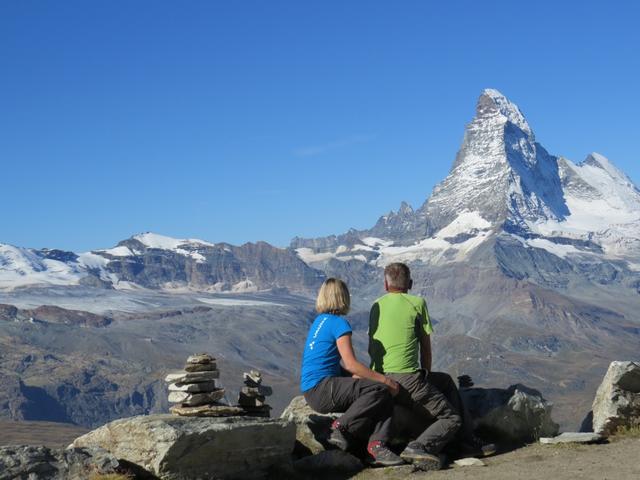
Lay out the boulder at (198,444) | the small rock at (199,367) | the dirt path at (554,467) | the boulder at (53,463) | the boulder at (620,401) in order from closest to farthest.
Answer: the boulder at (53,463), the boulder at (198,444), the dirt path at (554,467), the small rock at (199,367), the boulder at (620,401)

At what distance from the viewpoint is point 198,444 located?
15.2 meters

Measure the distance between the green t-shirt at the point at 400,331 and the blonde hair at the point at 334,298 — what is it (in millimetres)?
848

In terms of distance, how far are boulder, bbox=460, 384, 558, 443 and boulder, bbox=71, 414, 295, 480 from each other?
569 cm

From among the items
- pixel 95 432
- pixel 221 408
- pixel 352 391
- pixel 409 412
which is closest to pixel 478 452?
pixel 409 412

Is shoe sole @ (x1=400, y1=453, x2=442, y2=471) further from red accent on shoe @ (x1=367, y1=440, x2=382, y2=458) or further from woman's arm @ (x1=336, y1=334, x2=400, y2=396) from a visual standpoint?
woman's arm @ (x1=336, y1=334, x2=400, y2=396)

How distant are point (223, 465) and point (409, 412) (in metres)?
4.62

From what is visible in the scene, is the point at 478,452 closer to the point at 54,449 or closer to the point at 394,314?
the point at 394,314

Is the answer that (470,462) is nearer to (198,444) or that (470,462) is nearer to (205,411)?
(205,411)

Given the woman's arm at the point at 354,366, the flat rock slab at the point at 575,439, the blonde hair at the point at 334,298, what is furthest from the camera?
the flat rock slab at the point at 575,439

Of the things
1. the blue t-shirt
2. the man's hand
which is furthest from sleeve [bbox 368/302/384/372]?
the blue t-shirt

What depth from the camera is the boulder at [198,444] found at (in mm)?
14922

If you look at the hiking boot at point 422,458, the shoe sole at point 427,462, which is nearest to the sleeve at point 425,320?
the hiking boot at point 422,458

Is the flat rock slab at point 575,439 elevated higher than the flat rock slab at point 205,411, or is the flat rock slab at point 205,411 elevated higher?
the flat rock slab at point 205,411

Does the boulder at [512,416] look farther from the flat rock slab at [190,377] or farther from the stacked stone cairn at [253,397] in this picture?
the flat rock slab at [190,377]
